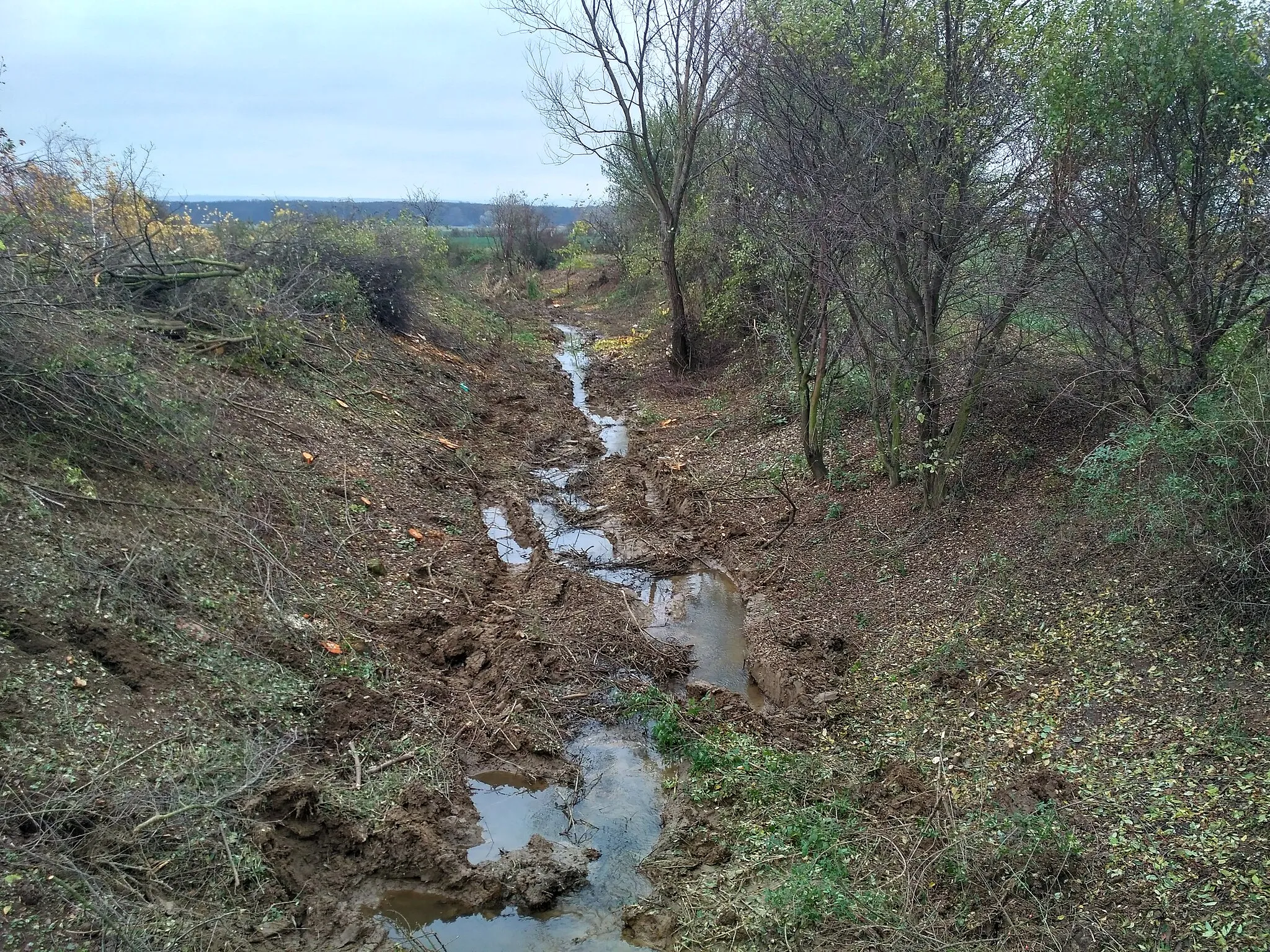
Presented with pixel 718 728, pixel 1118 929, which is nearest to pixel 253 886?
pixel 718 728

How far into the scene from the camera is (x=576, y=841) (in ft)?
17.6

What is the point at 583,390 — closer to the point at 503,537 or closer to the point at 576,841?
the point at 503,537

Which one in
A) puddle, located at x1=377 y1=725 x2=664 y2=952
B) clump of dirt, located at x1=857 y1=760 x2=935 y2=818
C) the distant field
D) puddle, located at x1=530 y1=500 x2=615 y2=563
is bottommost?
puddle, located at x1=377 y1=725 x2=664 y2=952

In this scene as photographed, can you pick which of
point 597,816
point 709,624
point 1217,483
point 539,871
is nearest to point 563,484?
point 709,624

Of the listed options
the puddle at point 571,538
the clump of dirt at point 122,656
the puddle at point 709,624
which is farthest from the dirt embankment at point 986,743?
the clump of dirt at point 122,656

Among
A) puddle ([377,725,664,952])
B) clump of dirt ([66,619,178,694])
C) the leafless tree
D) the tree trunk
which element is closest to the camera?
puddle ([377,725,664,952])

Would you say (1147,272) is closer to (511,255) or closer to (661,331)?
(661,331)

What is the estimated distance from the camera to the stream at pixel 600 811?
184 inches

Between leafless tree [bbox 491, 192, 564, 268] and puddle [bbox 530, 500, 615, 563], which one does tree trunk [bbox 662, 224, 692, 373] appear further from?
leafless tree [bbox 491, 192, 564, 268]

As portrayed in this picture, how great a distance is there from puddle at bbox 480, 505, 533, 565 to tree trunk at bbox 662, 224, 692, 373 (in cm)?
829

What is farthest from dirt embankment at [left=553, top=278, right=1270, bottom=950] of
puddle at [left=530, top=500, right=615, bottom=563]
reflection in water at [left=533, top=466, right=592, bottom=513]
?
reflection in water at [left=533, top=466, right=592, bottom=513]

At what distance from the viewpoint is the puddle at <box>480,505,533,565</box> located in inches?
382

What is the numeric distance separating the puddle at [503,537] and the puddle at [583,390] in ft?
11.0

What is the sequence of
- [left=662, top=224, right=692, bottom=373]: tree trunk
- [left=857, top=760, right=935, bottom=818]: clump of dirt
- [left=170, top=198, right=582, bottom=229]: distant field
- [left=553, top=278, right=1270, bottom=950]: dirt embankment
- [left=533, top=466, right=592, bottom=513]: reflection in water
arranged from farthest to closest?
[left=662, top=224, right=692, bottom=373]: tree trunk → [left=170, top=198, right=582, bottom=229]: distant field → [left=533, top=466, right=592, bottom=513]: reflection in water → [left=857, top=760, right=935, bottom=818]: clump of dirt → [left=553, top=278, right=1270, bottom=950]: dirt embankment
